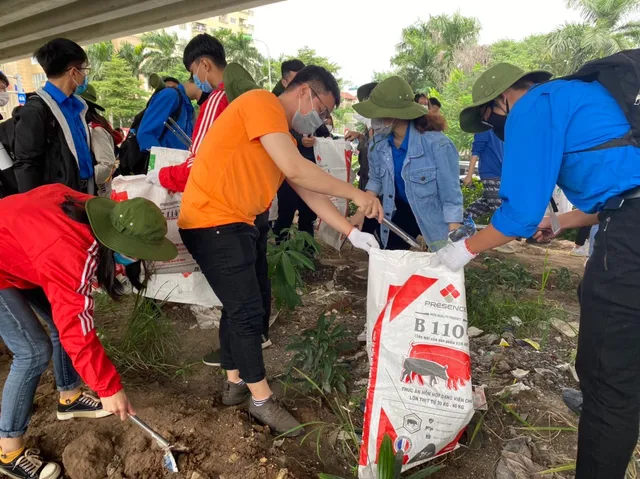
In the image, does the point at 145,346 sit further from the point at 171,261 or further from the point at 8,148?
the point at 8,148

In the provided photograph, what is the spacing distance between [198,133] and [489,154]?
8.65ft

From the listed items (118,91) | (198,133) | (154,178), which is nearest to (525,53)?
(118,91)

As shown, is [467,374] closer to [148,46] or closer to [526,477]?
[526,477]

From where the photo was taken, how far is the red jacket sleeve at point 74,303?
134 centimetres

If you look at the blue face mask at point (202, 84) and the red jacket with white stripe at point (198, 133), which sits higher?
the blue face mask at point (202, 84)

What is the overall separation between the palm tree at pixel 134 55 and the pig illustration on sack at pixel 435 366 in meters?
29.0

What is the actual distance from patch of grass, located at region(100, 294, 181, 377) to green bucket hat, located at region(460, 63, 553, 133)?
1.97 m

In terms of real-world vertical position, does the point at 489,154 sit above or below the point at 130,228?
below

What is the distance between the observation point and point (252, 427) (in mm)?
1827

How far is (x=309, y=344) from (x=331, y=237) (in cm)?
112

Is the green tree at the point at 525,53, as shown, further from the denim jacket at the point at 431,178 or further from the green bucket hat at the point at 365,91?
the denim jacket at the point at 431,178

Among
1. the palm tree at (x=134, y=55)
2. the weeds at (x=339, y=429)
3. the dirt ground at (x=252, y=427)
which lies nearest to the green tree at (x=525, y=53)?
the dirt ground at (x=252, y=427)

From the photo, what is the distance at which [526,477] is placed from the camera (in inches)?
61.7

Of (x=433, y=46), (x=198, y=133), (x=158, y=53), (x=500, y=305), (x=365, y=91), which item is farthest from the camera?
(x=158, y=53)
